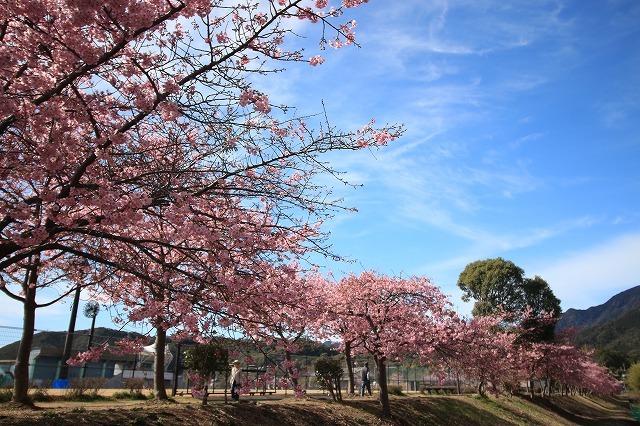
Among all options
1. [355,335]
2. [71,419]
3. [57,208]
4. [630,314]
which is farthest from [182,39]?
[630,314]

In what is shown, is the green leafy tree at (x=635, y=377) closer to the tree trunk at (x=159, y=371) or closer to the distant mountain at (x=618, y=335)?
the tree trunk at (x=159, y=371)

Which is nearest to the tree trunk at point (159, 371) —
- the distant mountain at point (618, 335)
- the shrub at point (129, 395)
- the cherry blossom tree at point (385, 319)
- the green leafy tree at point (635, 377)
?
the shrub at point (129, 395)

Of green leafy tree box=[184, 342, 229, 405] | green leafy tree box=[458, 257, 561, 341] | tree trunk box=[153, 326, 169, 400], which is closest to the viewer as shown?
green leafy tree box=[184, 342, 229, 405]

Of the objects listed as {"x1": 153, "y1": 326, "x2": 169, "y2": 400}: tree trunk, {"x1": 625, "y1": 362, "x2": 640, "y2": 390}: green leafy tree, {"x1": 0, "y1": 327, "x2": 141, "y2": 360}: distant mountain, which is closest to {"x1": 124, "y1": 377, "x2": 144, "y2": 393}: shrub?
{"x1": 0, "y1": 327, "x2": 141, "y2": 360}: distant mountain

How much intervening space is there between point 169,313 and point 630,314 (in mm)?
236478

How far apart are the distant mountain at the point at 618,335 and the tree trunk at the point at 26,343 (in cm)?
16467

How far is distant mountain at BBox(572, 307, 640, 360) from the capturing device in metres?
149

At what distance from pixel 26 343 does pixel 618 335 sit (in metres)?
206

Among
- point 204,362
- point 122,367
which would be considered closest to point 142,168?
point 204,362

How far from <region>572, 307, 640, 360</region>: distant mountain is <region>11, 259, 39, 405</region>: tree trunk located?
16467 cm

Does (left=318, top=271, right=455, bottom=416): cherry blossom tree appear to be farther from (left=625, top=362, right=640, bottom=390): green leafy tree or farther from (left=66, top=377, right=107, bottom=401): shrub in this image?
(left=625, top=362, right=640, bottom=390): green leafy tree

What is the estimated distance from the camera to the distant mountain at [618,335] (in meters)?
149

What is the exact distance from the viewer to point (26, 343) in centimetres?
1005

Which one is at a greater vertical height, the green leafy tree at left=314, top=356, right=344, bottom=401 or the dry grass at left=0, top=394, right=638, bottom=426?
the green leafy tree at left=314, top=356, right=344, bottom=401
